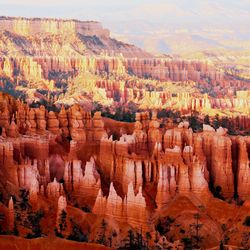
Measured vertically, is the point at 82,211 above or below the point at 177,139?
below

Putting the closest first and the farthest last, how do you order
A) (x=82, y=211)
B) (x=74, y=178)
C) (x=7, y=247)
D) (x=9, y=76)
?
(x=7, y=247)
(x=82, y=211)
(x=74, y=178)
(x=9, y=76)

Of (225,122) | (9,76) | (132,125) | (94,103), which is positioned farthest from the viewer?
(9,76)

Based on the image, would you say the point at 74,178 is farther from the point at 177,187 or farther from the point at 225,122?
the point at 225,122

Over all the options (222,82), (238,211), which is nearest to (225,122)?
(238,211)

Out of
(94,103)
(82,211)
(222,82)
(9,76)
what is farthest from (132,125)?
(222,82)

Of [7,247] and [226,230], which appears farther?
[226,230]

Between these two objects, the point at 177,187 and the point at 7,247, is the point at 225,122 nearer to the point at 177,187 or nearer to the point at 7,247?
the point at 177,187
